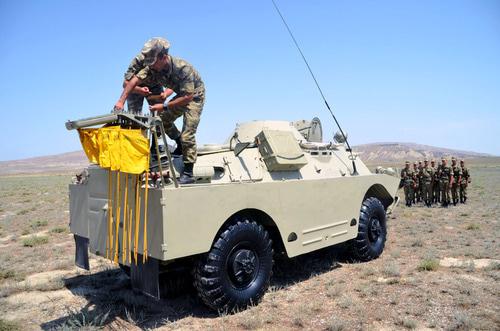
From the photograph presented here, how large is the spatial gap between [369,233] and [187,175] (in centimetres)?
370

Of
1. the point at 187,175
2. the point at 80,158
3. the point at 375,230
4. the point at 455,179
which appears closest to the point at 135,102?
the point at 187,175

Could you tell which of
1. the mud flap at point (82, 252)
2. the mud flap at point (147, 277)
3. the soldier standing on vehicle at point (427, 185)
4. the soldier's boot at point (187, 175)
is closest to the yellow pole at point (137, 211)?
the mud flap at point (147, 277)

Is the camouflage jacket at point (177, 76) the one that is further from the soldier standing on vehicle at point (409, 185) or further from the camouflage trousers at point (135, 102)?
the soldier standing on vehicle at point (409, 185)

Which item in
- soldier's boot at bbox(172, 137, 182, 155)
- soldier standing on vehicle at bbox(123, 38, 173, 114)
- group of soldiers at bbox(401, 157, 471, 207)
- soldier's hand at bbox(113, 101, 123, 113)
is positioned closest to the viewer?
soldier's hand at bbox(113, 101, 123, 113)

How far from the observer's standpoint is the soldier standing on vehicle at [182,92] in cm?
474

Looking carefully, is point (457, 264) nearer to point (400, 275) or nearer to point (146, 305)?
point (400, 275)

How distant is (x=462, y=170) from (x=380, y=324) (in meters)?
12.4

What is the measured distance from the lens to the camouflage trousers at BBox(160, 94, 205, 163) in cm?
494

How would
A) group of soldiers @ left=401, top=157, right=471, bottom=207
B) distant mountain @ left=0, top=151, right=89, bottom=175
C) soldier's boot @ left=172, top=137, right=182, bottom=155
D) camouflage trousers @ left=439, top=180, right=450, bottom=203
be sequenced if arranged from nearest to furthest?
soldier's boot @ left=172, top=137, right=182, bottom=155
camouflage trousers @ left=439, top=180, right=450, bottom=203
group of soldiers @ left=401, top=157, right=471, bottom=207
distant mountain @ left=0, top=151, right=89, bottom=175

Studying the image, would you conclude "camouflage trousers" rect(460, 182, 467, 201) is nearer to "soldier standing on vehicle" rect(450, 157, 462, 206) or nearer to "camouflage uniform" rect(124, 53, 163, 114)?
"soldier standing on vehicle" rect(450, 157, 462, 206)

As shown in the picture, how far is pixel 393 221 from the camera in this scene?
1119 centimetres

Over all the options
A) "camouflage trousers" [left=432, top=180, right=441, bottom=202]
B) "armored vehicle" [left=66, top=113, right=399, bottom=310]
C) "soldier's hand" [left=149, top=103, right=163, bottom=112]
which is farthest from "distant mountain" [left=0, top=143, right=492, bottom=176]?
"soldier's hand" [left=149, top=103, right=163, bottom=112]

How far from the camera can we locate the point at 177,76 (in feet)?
16.3

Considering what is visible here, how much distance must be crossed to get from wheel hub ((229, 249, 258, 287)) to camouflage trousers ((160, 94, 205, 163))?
1220 millimetres
